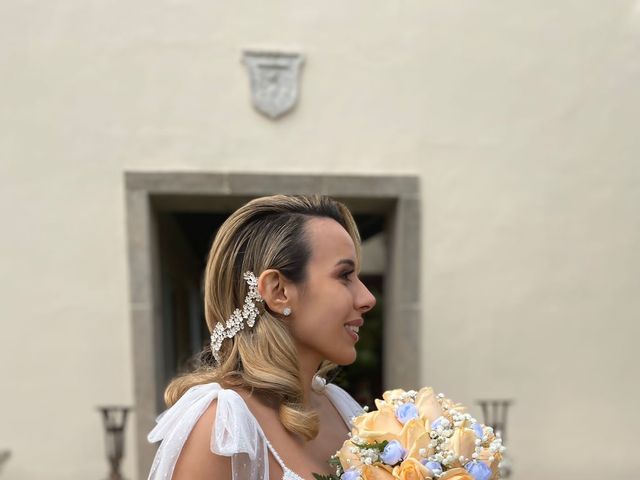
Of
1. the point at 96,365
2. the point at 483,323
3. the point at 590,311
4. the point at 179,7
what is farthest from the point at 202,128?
the point at 590,311

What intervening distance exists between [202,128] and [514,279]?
2365 mm

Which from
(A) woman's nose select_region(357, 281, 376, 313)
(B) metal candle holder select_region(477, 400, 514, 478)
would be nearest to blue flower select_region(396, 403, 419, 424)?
(A) woman's nose select_region(357, 281, 376, 313)

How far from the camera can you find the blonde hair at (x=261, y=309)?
137 centimetres

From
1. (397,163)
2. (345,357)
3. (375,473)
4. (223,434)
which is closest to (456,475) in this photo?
(375,473)

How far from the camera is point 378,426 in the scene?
4.40 feet

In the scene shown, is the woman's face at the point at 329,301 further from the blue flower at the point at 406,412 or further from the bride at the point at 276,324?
the blue flower at the point at 406,412

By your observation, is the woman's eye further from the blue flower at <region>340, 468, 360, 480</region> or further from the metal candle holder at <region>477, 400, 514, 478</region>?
the metal candle holder at <region>477, 400, 514, 478</region>

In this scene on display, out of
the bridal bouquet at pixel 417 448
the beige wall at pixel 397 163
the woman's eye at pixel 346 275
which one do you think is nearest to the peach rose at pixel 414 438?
the bridal bouquet at pixel 417 448

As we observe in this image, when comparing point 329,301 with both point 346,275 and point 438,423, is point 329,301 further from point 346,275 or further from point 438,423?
point 438,423

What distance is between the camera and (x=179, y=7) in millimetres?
4199

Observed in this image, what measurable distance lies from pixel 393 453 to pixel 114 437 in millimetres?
3160

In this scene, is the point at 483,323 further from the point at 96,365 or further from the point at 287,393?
the point at 287,393

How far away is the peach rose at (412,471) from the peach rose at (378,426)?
0.08 meters

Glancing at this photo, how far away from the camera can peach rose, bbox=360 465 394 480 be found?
125cm
